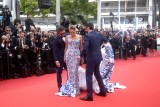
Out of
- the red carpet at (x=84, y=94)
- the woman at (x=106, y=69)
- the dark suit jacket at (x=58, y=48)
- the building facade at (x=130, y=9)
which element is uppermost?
the building facade at (x=130, y=9)

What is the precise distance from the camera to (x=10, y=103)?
733cm

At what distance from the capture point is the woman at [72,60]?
7.79m

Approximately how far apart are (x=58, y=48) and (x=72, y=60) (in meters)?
0.49

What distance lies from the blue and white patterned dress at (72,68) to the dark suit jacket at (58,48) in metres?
0.25

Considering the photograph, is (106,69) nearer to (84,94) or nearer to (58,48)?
(84,94)

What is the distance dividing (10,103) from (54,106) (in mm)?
998

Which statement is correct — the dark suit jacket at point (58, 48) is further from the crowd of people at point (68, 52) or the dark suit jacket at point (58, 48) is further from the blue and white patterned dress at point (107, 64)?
the blue and white patterned dress at point (107, 64)

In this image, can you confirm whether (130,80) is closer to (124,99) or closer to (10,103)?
(124,99)

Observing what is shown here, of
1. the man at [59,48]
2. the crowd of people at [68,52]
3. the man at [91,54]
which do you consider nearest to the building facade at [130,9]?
the crowd of people at [68,52]

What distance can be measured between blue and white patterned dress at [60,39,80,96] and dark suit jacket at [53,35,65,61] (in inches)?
9.7

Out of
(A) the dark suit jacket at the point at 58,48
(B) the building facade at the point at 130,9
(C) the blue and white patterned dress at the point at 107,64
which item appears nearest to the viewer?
(A) the dark suit jacket at the point at 58,48

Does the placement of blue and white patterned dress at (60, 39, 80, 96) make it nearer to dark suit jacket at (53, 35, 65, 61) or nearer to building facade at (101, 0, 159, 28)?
→ dark suit jacket at (53, 35, 65, 61)

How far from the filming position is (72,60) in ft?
26.0

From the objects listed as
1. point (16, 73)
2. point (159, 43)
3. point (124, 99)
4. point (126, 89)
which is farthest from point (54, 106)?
point (159, 43)
